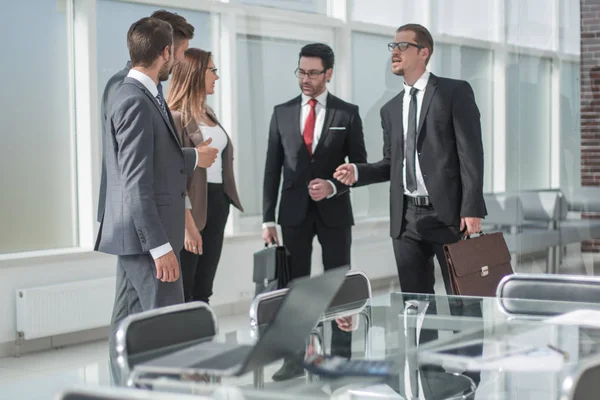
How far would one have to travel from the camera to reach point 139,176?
350cm

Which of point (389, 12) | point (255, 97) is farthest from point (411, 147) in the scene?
point (389, 12)

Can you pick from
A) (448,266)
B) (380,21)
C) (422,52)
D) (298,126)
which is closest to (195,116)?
(298,126)

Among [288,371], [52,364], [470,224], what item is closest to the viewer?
[288,371]

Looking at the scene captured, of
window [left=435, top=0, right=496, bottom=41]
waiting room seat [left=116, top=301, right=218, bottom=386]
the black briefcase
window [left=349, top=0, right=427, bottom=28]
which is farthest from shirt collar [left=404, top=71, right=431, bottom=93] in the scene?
window [left=349, top=0, right=427, bottom=28]

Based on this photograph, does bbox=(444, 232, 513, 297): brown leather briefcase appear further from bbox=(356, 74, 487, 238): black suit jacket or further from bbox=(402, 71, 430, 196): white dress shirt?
bbox=(402, 71, 430, 196): white dress shirt

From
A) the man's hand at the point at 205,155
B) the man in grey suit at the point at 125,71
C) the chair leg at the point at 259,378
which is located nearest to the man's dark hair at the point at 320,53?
the man in grey suit at the point at 125,71

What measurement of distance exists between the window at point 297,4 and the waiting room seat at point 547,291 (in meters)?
4.71

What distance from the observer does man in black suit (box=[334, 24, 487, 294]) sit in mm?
4625

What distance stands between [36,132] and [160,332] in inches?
162

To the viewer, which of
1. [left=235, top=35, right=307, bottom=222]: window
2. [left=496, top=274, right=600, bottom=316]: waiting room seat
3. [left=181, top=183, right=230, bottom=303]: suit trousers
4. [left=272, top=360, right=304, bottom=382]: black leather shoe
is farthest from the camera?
[left=235, top=35, right=307, bottom=222]: window

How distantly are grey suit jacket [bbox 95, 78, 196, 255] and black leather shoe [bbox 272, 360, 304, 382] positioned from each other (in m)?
1.49

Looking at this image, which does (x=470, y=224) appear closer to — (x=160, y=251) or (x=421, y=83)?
(x=421, y=83)

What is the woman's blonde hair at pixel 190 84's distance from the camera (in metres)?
5.00

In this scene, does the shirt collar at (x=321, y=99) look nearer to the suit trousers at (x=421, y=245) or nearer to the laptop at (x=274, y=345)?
the suit trousers at (x=421, y=245)
